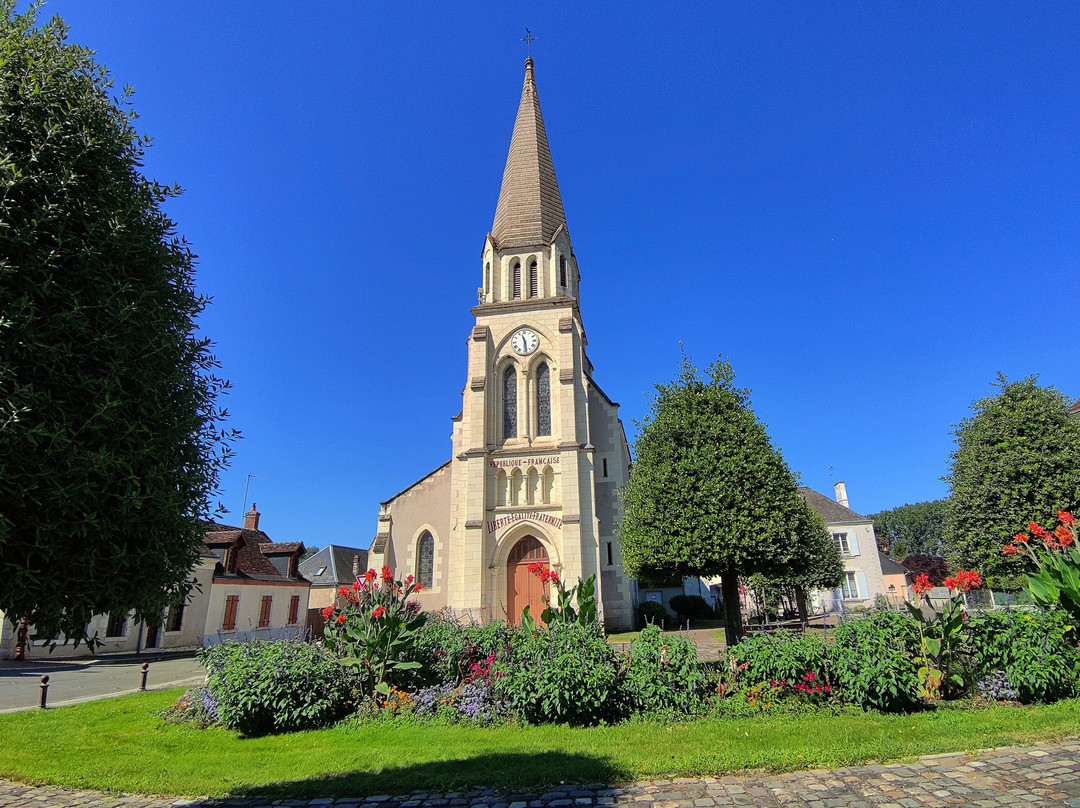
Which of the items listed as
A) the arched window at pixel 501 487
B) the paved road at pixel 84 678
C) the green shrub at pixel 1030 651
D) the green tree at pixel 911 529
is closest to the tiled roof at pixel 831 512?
the arched window at pixel 501 487

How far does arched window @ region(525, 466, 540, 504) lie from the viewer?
24016 millimetres

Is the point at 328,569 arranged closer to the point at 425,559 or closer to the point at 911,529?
the point at 425,559

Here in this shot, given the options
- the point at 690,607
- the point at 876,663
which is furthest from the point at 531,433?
the point at 876,663

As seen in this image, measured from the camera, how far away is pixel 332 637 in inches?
409

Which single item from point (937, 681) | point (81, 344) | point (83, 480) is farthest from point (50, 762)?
point (937, 681)

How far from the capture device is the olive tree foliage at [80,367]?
167 inches

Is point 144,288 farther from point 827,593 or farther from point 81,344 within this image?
point 827,593

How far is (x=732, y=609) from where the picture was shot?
12.8 metres

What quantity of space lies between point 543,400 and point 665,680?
1804cm

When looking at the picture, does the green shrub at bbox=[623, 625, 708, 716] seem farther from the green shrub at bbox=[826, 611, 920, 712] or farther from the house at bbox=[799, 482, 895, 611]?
the house at bbox=[799, 482, 895, 611]

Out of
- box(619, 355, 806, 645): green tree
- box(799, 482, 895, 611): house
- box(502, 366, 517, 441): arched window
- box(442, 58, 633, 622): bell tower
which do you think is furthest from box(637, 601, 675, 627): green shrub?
box(799, 482, 895, 611): house

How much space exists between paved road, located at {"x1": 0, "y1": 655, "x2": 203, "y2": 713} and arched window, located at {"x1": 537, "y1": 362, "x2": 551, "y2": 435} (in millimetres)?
15297

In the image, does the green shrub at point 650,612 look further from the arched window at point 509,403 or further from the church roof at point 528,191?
the church roof at point 528,191

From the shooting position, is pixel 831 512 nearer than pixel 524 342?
No
